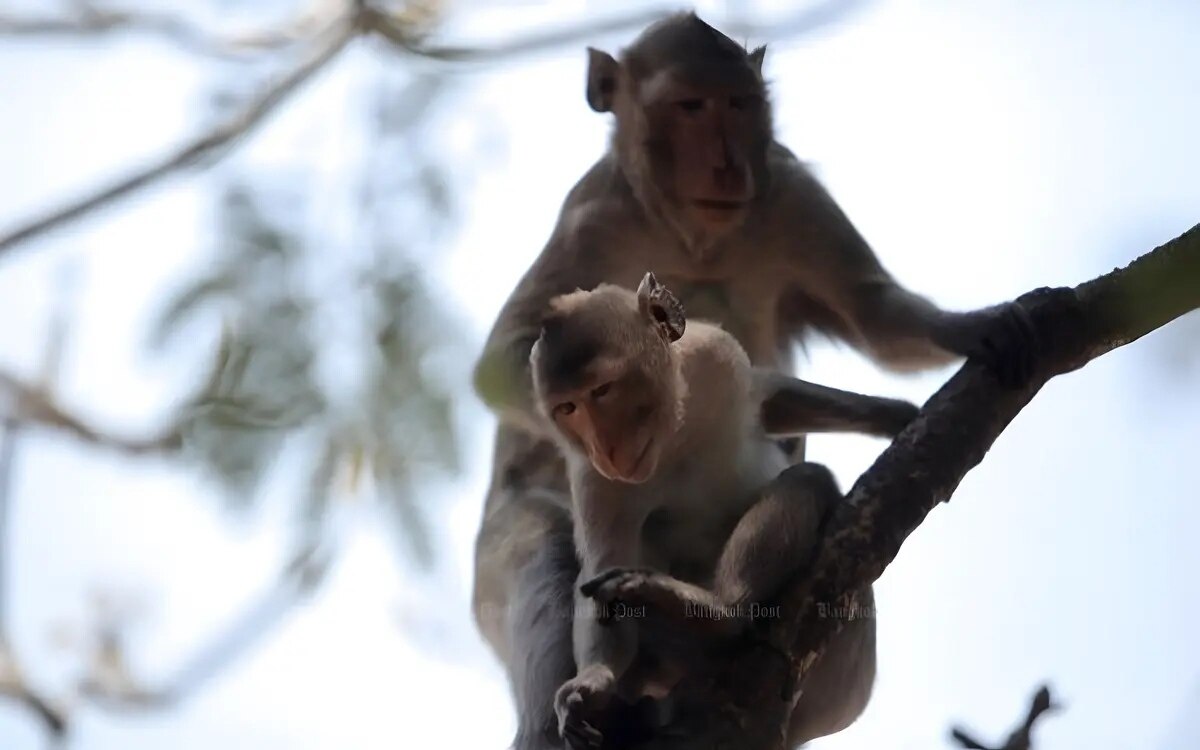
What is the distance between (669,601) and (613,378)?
0.49 m

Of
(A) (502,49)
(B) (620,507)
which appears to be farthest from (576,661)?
(A) (502,49)

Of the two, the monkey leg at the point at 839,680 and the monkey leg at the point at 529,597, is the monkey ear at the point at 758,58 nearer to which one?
the monkey leg at the point at 529,597

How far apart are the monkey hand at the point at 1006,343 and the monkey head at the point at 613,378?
0.68 metres

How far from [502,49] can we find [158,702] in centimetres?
217

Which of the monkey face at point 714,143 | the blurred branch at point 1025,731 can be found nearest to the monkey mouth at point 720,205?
the monkey face at point 714,143

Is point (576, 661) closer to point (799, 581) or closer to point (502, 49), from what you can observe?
point (799, 581)

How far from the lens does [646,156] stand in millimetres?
3516

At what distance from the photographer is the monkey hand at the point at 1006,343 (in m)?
2.70

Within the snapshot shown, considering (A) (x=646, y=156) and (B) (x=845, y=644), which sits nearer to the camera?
(B) (x=845, y=644)

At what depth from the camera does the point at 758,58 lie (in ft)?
11.5

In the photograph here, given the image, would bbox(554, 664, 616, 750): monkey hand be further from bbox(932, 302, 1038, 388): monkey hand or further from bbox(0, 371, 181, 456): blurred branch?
bbox(0, 371, 181, 456): blurred branch

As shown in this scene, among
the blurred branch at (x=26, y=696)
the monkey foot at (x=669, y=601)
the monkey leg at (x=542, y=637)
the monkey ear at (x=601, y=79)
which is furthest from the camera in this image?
the monkey ear at (x=601, y=79)

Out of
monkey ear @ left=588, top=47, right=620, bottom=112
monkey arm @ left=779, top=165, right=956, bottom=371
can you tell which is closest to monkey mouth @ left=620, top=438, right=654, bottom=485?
monkey arm @ left=779, top=165, right=956, bottom=371

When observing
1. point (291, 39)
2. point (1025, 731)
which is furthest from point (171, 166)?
point (1025, 731)
